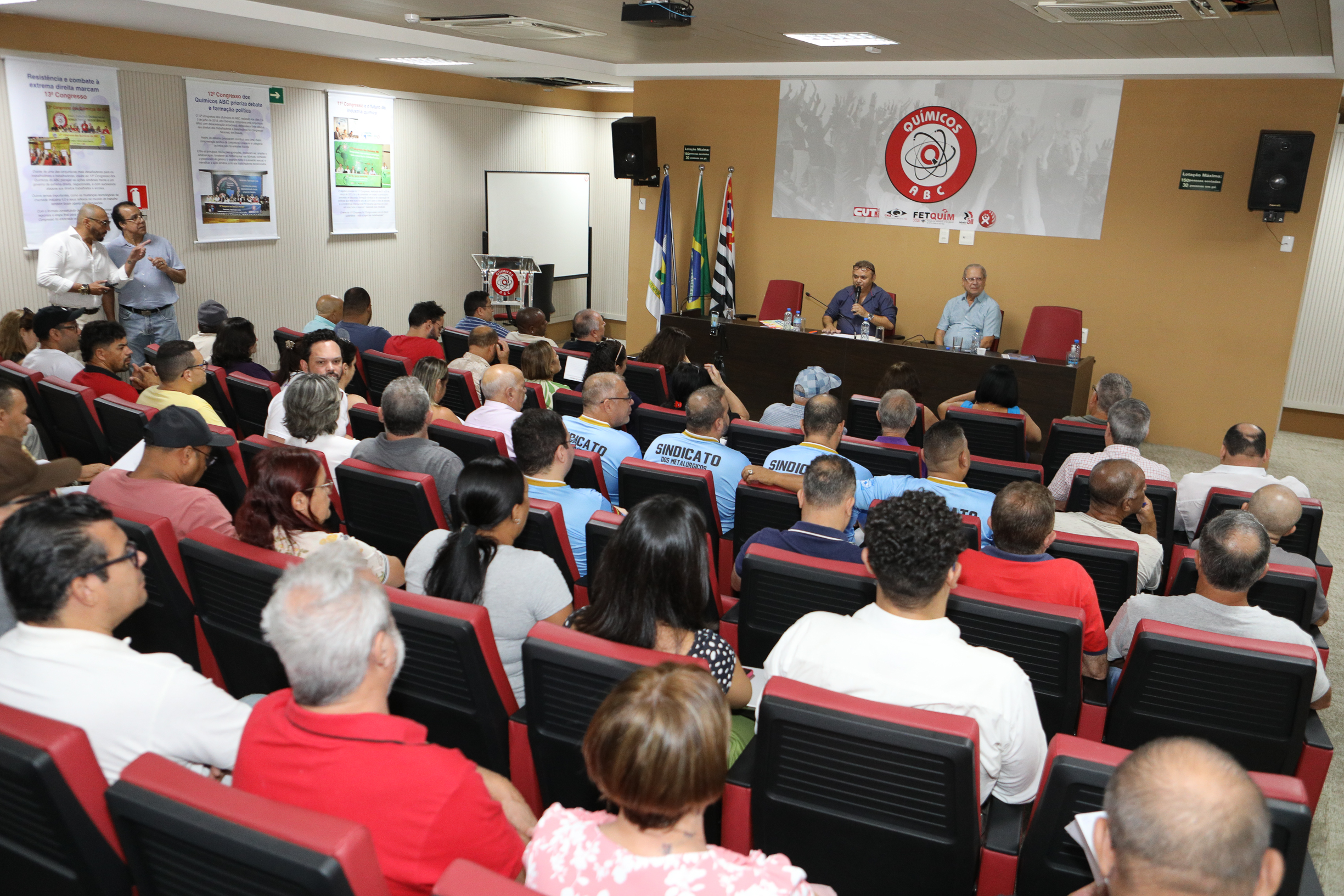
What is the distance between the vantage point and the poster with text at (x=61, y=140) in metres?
6.72

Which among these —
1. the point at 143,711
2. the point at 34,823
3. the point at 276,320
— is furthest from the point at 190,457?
the point at 276,320

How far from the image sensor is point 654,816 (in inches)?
51.0

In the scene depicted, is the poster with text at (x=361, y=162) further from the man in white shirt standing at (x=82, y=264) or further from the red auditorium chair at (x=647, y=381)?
the red auditorium chair at (x=647, y=381)

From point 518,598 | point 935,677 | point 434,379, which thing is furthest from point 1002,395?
point 518,598

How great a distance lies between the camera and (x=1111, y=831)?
4.07 feet

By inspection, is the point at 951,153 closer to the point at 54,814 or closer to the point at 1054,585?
the point at 1054,585

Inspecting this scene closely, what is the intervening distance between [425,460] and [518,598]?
1296 millimetres

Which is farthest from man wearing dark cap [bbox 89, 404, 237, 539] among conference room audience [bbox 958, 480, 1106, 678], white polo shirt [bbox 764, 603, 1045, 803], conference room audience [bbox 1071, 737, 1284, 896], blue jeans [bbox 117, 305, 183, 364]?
blue jeans [bbox 117, 305, 183, 364]

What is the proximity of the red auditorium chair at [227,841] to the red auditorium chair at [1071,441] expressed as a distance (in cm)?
427

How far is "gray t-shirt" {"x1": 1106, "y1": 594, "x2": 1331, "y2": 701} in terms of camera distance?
2.54 meters

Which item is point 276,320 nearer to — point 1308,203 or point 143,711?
point 143,711

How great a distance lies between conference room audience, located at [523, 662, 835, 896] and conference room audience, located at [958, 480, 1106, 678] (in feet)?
5.15

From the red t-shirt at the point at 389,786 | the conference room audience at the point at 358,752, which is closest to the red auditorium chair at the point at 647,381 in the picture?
the conference room audience at the point at 358,752

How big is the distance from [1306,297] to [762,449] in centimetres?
721
